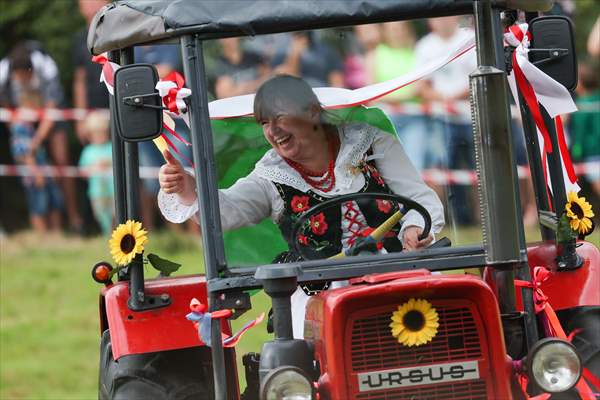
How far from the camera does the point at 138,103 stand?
502 cm

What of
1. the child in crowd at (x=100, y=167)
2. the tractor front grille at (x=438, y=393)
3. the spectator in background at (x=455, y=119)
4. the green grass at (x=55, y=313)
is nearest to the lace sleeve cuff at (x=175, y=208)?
the spectator in background at (x=455, y=119)

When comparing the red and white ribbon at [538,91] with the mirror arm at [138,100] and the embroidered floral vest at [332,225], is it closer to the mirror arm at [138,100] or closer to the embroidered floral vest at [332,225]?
A: the embroidered floral vest at [332,225]

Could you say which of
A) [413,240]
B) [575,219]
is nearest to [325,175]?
[413,240]

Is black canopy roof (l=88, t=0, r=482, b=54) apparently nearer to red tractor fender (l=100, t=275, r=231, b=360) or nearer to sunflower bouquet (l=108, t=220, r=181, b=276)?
sunflower bouquet (l=108, t=220, r=181, b=276)

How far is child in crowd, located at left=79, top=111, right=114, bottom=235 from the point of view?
1355 centimetres

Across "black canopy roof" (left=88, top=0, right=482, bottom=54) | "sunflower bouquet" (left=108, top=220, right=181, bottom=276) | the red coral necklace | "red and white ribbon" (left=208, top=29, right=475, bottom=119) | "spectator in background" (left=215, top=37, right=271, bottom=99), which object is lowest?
"sunflower bouquet" (left=108, top=220, right=181, bottom=276)

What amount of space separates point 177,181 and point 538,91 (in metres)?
1.35

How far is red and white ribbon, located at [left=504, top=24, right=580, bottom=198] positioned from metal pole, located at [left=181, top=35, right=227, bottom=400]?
1120 mm

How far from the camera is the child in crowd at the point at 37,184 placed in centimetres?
1408

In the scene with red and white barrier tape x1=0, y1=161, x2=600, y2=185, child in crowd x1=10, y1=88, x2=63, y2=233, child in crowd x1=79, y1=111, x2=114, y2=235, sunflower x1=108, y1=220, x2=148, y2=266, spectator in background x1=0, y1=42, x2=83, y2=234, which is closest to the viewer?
red and white barrier tape x1=0, y1=161, x2=600, y2=185

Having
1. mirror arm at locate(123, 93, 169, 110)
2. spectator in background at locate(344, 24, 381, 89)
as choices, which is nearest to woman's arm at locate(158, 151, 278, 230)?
mirror arm at locate(123, 93, 169, 110)

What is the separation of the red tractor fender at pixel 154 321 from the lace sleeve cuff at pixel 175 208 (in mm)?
380

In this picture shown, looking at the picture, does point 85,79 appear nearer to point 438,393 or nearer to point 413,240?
point 413,240

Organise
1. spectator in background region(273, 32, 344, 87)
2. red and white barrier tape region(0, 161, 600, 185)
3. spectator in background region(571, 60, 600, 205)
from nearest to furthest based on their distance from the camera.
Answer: spectator in background region(273, 32, 344, 87), red and white barrier tape region(0, 161, 600, 185), spectator in background region(571, 60, 600, 205)
